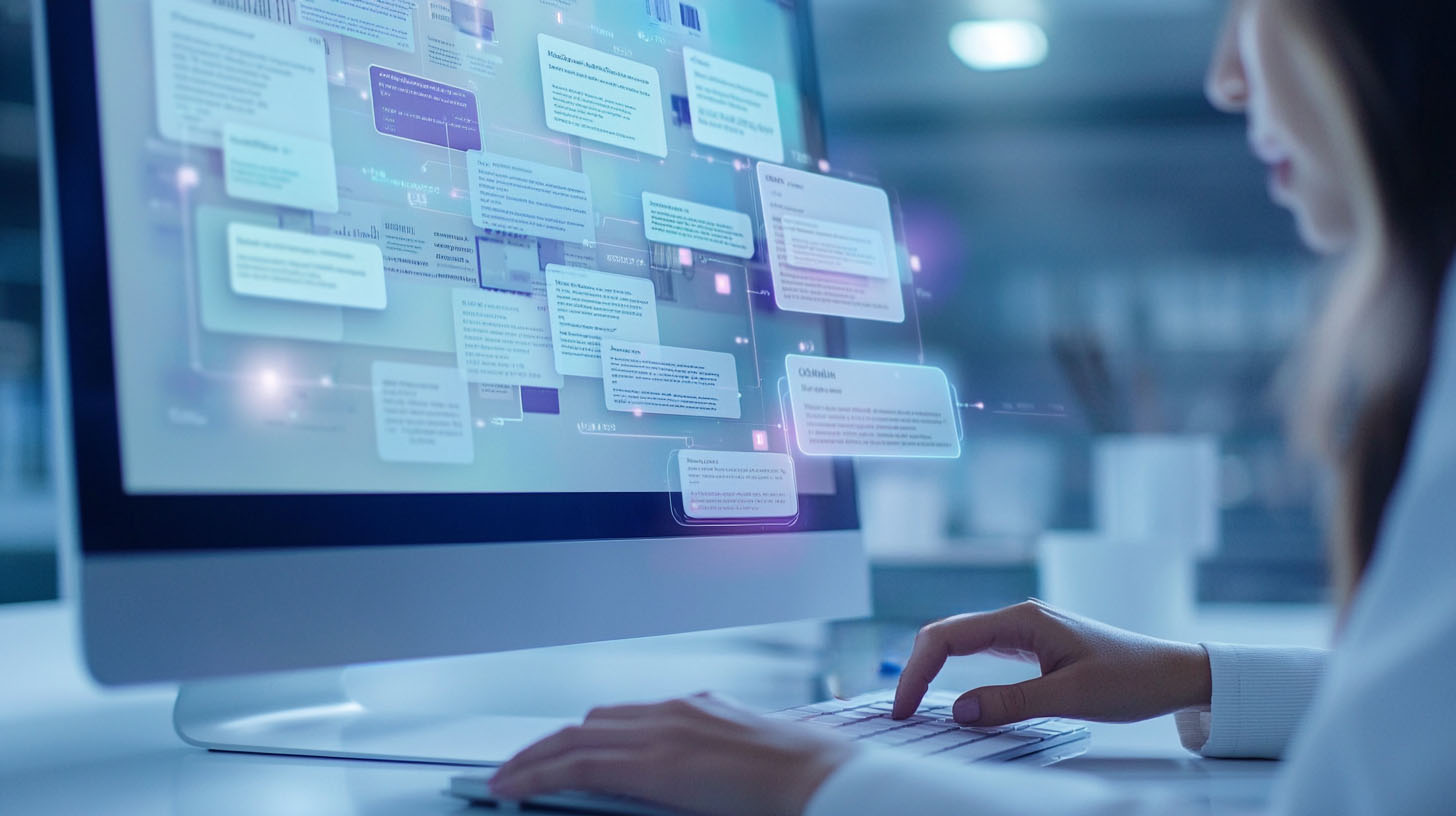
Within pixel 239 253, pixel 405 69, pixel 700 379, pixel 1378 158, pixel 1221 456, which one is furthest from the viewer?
pixel 1221 456

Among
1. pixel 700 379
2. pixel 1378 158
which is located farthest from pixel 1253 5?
pixel 700 379

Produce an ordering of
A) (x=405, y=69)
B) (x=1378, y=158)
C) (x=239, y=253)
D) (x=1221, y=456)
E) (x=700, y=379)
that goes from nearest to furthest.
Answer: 1. (x=1378, y=158)
2. (x=239, y=253)
3. (x=405, y=69)
4. (x=700, y=379)
5. (x=1221, y=456)

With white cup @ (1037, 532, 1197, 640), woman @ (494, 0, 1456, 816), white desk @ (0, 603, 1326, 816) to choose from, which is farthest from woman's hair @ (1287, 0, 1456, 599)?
white cup @ (1037, 532, 1197, 640)

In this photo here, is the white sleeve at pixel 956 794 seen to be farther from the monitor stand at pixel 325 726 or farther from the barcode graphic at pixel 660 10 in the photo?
the barcode graphic at pixel 660 10

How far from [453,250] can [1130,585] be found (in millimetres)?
870

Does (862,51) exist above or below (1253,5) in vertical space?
above

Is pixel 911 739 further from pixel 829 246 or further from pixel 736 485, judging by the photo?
pixel 829 246

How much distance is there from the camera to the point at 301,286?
60cm

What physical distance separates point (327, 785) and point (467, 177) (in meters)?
0.36

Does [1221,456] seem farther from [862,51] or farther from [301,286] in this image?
[301,286]

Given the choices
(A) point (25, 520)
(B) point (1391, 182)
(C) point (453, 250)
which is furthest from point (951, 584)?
(B) point (1391, 182)

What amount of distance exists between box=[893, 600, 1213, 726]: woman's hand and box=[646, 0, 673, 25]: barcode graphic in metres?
0.49

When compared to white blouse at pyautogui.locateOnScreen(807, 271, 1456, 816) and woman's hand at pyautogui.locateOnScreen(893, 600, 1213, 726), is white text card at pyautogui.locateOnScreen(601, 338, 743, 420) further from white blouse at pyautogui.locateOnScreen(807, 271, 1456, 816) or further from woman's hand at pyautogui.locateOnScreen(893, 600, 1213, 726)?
white blouse at pyautogui.locateOnScreen(807, 271, 1456, 816)

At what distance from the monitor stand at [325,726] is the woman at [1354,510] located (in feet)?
0.53
